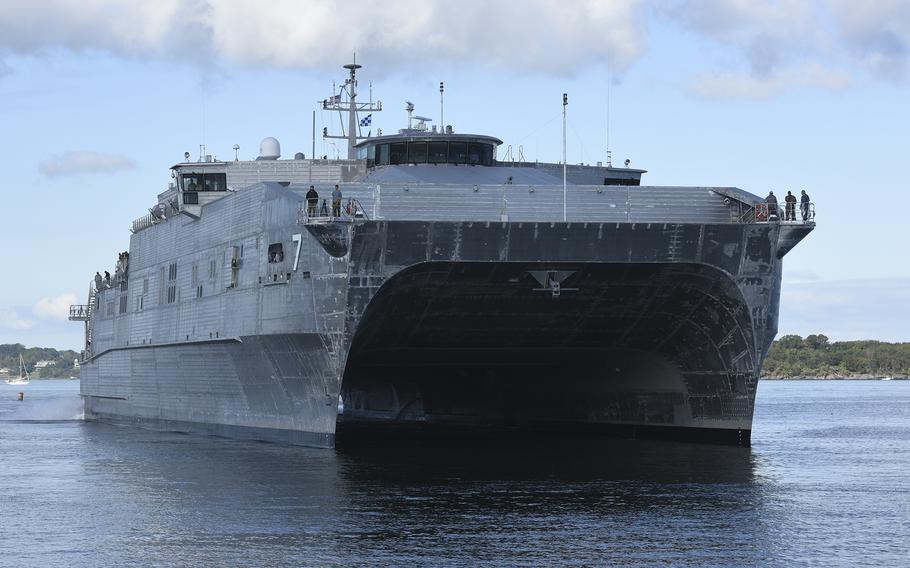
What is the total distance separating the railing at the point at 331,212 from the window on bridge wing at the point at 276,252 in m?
2.78

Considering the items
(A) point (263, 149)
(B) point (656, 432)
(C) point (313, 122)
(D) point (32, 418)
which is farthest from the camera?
(D) point (32, 418)

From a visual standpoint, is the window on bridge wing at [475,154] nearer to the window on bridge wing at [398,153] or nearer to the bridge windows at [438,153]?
the bridge windows at [438,153]

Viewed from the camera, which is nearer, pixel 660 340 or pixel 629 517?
pixel 629 517

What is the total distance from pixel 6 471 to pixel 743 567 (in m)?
23.9

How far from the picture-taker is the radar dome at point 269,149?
5081cm

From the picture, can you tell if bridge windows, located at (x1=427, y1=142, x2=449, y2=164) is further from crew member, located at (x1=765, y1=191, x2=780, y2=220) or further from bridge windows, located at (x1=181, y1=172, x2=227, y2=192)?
crew member, located at (x1=765, y1=191, x2=780, y2=220)

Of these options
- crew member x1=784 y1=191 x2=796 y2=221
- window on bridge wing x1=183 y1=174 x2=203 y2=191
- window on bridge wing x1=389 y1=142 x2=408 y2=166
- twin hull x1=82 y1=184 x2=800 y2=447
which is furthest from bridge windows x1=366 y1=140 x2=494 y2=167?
crew member x1=784 y1=191 x2=796 y2=221

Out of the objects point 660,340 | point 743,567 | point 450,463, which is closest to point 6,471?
point 450,463

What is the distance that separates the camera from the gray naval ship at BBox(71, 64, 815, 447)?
3575 centimetres

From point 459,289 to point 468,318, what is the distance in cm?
265

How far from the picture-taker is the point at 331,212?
35312mm

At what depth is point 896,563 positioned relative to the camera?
2227 centimetres

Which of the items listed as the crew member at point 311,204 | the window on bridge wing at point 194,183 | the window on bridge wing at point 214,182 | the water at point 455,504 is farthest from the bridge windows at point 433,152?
the water at point 455,504

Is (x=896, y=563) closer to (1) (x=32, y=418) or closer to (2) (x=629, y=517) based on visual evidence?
(2) (x=629, y=517)
